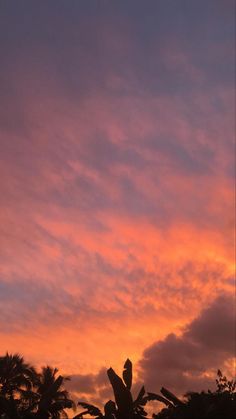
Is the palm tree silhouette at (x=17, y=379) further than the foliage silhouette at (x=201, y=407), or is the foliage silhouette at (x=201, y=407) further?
the palm tree silhouette at (x=17, y=379)

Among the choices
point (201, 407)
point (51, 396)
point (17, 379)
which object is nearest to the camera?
point (201, 407)

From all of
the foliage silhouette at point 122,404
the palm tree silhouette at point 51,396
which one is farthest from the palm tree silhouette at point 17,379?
the foliage silhouette at point 122,404

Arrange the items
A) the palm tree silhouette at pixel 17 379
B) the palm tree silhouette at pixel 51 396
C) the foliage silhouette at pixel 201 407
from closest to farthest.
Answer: the foliage silhouette at pixel 201 407, the palm tree silhouette at pixel 51 396, the palm tree silhouette at pixel 17 379

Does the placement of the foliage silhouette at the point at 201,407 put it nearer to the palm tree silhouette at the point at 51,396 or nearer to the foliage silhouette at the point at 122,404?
the foliage silhouette at the point at 122,404

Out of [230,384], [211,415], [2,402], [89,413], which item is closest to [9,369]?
[2,402]

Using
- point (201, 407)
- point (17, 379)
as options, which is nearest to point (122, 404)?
point (201, 407)

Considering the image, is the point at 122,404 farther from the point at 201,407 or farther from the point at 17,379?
the point at 17,379

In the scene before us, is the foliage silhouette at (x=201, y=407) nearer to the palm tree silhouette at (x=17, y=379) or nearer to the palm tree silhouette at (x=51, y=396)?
the palm tree silhouette at (x=51, y=396)

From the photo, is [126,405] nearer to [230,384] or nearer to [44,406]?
[44,406]

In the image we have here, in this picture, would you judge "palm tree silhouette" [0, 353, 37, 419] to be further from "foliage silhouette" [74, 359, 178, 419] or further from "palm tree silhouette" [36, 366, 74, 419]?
"foliage silhouette" [74, 359, 178, 419]

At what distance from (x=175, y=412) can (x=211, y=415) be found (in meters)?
1.86

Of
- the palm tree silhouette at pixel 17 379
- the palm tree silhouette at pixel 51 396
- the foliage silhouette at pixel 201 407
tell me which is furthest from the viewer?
the palm tree silhouette at pixel 17 379

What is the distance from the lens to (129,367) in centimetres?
2259

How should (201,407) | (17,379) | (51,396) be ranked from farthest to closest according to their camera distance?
(17,379) → (51,396) → (201,407)
